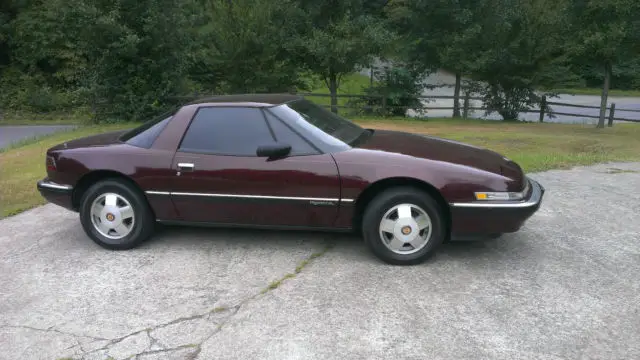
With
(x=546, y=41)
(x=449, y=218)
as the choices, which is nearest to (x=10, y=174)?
(x=449, y=218)

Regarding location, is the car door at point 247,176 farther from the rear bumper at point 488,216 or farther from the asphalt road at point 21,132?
the asphalt road at point 21,132

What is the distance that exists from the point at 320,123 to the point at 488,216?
1.72 metres

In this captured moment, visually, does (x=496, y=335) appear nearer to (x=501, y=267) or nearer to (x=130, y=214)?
(x=501, y=267)

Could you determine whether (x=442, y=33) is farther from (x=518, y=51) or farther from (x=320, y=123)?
(x=320, y=123)

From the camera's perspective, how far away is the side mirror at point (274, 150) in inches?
176

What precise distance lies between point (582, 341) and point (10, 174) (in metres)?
8.91

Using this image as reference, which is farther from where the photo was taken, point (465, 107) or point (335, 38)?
point (465, 107)

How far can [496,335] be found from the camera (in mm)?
3334

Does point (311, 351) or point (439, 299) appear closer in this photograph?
point (311, 351)

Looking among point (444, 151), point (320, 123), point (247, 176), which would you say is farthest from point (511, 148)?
point (247, 176)

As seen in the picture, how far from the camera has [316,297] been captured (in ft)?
12.7

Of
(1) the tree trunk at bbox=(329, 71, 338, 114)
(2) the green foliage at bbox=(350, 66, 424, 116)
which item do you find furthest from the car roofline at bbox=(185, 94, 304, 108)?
(2) the green foliage at bbox=(350, 66, 424, 116)

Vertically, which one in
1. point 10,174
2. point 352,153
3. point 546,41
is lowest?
point 10,174

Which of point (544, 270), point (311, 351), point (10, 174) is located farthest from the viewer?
point (10, 174)
